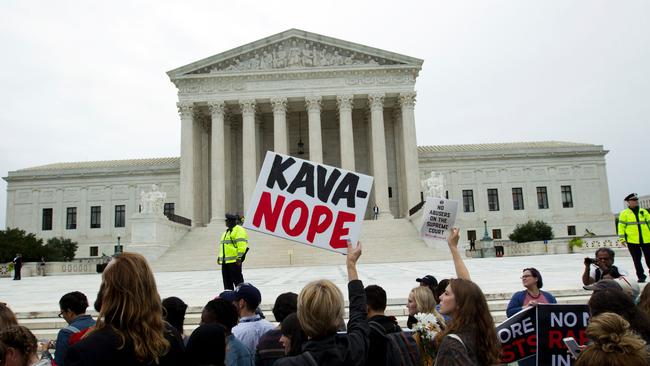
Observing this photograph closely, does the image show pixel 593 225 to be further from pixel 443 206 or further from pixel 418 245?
pixel 443 206

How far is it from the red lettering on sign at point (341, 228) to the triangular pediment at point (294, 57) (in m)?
40.4

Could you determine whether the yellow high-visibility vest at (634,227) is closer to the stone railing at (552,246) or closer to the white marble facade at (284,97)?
the stone railing at (552,246)

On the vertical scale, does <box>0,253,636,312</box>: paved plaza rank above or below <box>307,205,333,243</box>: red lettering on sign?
→ below

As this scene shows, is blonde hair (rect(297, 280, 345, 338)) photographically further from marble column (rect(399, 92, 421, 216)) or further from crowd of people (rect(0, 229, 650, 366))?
marble column (rect(399, 92, 421, 216))

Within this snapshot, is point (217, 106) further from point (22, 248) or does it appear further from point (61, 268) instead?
point (22, 248)

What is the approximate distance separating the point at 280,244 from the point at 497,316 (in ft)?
91.2

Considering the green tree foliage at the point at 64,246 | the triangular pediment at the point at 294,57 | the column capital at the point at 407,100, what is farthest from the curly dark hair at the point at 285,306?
the green tree foliage at the point at 64,246

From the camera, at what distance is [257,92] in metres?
45.7

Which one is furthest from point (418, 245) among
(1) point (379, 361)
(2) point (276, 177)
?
(1) point (379, 361)

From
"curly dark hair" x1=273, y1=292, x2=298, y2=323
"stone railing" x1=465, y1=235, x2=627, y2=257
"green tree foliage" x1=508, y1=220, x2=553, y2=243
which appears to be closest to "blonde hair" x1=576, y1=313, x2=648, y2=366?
"curly dark hair" x1=273, y1=292, x2=298, y2=323

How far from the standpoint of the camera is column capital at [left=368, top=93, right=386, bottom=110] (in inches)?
1778

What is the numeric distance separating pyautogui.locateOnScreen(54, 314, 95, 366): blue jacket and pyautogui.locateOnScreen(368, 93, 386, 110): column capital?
4158 cm

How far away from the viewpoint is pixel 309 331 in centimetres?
332

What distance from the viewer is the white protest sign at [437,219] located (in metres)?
8.92
